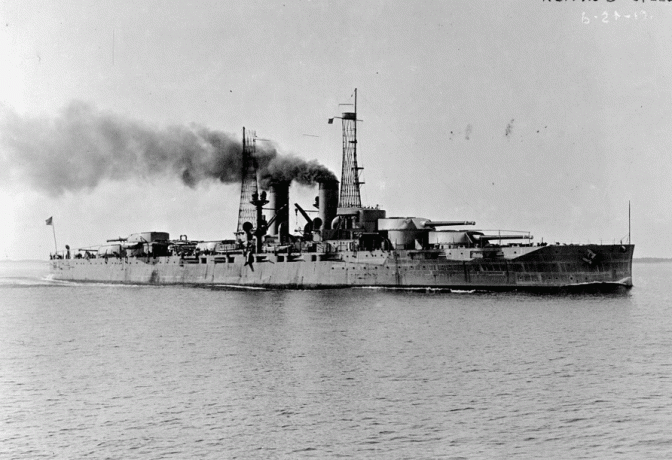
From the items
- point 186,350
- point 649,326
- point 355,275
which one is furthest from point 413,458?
point 355,275

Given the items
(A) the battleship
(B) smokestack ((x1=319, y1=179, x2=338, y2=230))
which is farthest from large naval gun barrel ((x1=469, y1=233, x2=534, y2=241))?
(B) smokestack ((x1=319, y1=179, x2=338, y2=230))

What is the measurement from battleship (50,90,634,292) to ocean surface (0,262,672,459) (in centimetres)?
748

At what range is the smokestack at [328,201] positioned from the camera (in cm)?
5394

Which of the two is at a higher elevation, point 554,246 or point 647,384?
point 554,246

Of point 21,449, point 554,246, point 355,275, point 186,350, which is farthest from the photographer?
point 355,275

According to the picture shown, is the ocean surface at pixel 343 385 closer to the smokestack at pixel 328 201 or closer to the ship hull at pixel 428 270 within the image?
the ship hull at pixel 428 270

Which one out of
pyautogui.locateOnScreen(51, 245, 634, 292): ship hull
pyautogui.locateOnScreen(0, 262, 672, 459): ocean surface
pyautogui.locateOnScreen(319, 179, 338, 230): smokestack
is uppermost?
pyautogui.locateOnScreen(319, 179, 338, 230): smokestack

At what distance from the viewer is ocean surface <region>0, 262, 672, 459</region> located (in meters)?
14.5

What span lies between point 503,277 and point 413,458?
1178 inches

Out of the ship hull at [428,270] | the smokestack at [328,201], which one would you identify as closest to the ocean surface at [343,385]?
the ship hull at [428,270]

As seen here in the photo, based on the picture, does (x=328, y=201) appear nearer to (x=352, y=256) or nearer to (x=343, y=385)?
(x=352, y=256)

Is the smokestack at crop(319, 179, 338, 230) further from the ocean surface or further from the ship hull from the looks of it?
the ocean surface

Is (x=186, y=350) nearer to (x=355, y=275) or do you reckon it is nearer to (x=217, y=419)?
(x=217, y=419)

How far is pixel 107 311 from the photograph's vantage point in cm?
3788
